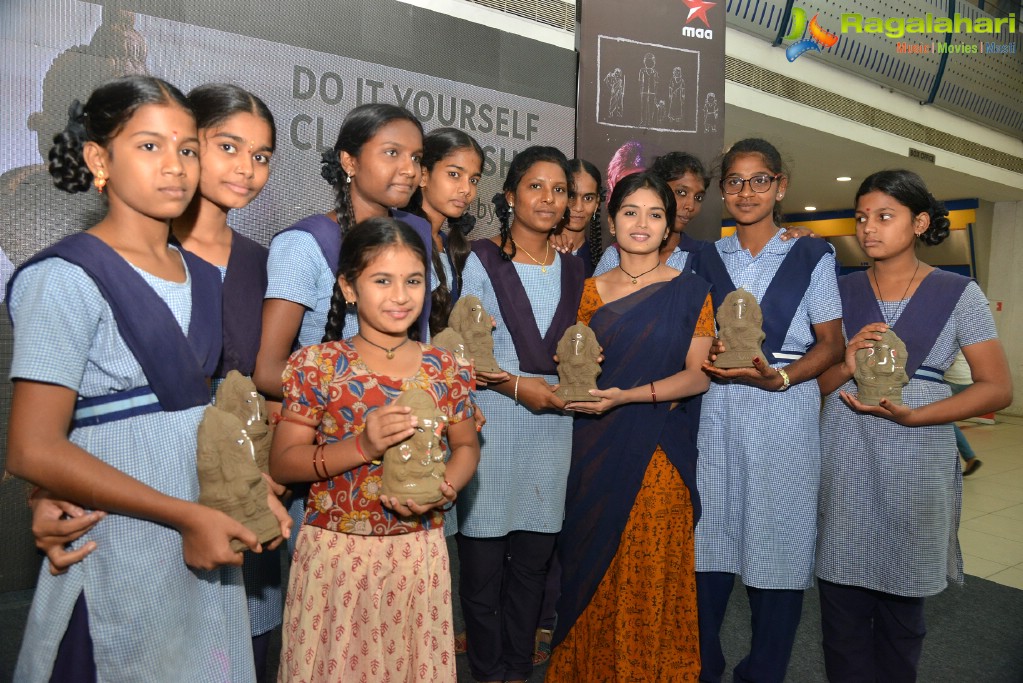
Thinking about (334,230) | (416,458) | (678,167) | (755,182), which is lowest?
(416,458)

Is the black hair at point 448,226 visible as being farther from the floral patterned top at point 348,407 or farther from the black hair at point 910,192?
the black hair at point 910,192

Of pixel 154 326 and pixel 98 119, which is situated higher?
pixel 98 119

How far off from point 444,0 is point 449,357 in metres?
2.55

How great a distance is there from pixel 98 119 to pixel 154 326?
1.17 feet

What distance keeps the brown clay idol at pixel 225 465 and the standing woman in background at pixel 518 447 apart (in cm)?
105

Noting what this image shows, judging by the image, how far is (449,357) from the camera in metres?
1.76

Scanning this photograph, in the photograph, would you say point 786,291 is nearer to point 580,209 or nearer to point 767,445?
point 767,445

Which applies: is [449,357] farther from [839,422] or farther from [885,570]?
[885,570]

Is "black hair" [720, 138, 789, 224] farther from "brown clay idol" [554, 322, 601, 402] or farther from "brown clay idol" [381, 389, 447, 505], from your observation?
"brown clay idol" [381, 389, 447, 505]

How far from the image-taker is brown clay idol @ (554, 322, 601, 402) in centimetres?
219

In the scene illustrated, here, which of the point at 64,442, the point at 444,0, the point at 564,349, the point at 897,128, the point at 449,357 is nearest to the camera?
the point at 64,442

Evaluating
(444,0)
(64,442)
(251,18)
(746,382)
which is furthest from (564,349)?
(444,0)

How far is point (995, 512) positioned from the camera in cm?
524

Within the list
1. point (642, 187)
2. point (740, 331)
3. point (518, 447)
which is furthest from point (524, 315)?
point (740, 331)
